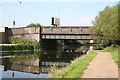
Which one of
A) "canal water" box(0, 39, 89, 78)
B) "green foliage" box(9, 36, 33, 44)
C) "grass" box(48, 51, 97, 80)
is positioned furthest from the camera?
"green foliage" box(9, 36, 33, 44)

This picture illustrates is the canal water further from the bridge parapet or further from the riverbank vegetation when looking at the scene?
the bridge parapet

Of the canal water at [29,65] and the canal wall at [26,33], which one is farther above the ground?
the canal wall at [26,33]

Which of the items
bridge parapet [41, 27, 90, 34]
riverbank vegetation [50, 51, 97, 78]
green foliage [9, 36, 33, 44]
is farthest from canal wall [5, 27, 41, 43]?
riverbank vegetation [50, 51, 97, 78]

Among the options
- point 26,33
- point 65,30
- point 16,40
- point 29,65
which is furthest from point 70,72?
point 16,40

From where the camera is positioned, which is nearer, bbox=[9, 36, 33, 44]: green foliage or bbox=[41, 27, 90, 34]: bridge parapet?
bbox=[41, 27, 90, 34]: bridge parapet

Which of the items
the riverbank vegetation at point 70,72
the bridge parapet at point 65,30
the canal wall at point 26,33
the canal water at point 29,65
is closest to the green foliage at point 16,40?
the canal wall at point 26,33

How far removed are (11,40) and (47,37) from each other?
47.9 ft

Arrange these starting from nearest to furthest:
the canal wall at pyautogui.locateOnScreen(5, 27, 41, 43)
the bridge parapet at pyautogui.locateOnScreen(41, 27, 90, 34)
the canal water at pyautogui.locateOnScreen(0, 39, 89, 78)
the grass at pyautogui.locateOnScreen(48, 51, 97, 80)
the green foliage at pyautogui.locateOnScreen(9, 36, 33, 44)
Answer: the grass at pyautogui.locateOnScreen(48, 51, 97, 80) → the canal water at pyautogui.locateOnScreen(0, 39, 89, 78) → the bridge parapet at pyautogui.locateOnScreen(41, 27, 90, 34) → the canal wall at pyautogui.locateOnScreen(5, 27, 41, 43) → the green foliage at pyautogui.locateOnScreen(9, 36, 33, 44)

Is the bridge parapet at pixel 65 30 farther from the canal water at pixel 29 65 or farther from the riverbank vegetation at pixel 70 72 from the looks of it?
the riverbank vegetation at pixel 70 72

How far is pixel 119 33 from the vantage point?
29422 mm

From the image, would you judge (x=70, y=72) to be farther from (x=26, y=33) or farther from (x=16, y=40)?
(x=16, y=40)

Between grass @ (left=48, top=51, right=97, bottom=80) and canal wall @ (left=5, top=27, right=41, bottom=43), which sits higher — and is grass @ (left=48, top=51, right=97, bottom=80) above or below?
below

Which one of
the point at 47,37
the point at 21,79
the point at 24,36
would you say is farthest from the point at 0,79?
the point at 24,36

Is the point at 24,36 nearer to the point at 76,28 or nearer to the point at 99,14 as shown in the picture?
the point at 76,28
